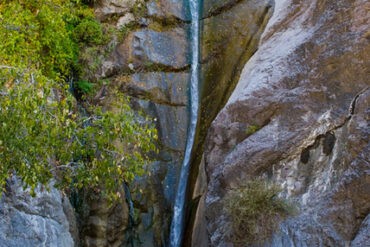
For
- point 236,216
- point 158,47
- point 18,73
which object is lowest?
point 236,216

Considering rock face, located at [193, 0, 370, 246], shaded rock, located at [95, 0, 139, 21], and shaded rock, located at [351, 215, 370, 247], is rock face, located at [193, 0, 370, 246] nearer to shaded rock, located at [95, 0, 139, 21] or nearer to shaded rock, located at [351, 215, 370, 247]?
shaded rock, located at [351, 215, 370, 247]

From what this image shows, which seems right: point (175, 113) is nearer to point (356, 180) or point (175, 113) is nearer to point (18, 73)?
point (356, 180)

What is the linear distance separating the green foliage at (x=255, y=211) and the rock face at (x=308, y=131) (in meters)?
0.14

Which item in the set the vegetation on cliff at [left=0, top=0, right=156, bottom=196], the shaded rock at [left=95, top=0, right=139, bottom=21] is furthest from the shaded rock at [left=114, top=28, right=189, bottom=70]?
the vegetation on cliff at [left=0, top=0, right=156, bottom=196]

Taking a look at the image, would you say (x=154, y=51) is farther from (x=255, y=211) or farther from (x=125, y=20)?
(x=255, y=211)

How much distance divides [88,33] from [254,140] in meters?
5.76

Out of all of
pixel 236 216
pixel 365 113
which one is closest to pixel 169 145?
pixel 236 216

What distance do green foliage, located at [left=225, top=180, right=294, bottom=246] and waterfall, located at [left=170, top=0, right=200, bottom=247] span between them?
365 cm

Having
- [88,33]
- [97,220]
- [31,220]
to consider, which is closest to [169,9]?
[88,33]

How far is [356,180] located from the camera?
6.59 metres

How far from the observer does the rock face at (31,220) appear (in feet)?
23.8

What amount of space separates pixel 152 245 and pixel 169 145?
7.24ft

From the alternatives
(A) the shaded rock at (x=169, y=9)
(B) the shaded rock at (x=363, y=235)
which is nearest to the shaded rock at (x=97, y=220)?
(A) the shaded rock at (x=169, y=9)

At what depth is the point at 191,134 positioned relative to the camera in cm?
1180
